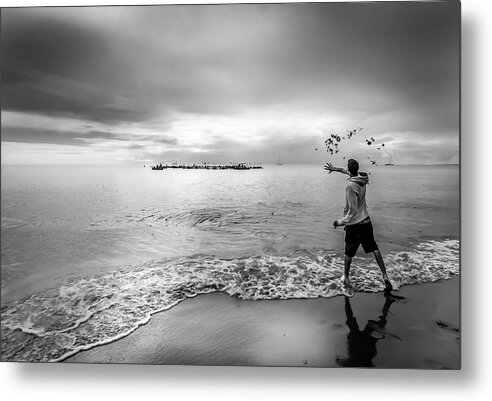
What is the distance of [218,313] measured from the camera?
7.52ft

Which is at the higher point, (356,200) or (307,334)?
(356,200)

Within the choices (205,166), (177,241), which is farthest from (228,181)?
(177,241)

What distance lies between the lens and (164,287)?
2.33 m

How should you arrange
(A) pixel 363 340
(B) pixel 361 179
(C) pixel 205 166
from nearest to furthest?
(A) pixel 363 340
(B) pixel 361 179
(C) pixel 205 166

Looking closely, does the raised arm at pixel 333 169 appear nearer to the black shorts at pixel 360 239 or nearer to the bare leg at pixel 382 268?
the black shorts at pixel 360 239

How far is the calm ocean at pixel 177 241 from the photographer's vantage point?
229cm

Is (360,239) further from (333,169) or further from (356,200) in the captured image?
(333,169)

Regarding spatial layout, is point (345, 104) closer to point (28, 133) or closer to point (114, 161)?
point (114, 161)

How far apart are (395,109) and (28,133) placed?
2422 mm

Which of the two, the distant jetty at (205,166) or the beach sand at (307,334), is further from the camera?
the distant jetty at (205,166)

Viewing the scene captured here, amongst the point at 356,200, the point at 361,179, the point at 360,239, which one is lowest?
the point at 360,239

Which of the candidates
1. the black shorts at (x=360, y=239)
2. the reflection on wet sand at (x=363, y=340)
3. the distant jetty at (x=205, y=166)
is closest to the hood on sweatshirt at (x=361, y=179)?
the black shorts at (x=360, y=239)

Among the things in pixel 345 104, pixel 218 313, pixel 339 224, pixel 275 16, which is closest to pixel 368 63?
pixel 345 104

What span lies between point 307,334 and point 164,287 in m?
0.97
